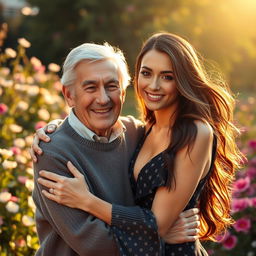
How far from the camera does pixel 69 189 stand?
2.58 metres

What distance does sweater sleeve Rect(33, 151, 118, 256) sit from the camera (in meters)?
2.58

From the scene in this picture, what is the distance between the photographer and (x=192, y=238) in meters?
2.84

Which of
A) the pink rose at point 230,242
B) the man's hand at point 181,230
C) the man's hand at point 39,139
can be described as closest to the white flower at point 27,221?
the man's hand at point 39,139

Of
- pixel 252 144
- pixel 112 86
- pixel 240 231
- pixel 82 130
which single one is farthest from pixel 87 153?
pixel 252 144

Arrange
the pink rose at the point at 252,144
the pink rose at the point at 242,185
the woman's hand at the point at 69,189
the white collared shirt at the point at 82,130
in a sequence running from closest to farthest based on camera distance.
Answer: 1. the woman's hand at the point at 69,189
2. the white collared shirt at the point at 82,130
3. the pink rose at the point at 242,185
4. the pink rose at the point at 252,144

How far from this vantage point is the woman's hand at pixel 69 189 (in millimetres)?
2580

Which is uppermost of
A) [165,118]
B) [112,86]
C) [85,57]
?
[85,57]

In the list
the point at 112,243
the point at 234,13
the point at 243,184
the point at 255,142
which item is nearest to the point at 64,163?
the point at 112,243

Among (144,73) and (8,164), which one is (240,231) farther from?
(144,73)

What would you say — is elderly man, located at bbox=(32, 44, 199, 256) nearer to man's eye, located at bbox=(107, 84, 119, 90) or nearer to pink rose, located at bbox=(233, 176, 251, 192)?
man's eye, located at bbox=(107, 84, 119, 90)

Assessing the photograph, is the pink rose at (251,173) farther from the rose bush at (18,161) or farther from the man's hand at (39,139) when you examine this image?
the man's hand at (39,139)

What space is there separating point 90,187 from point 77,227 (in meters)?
0.21

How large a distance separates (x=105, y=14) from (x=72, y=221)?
18046 mm

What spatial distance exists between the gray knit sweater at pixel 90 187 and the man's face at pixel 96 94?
0.35ft
